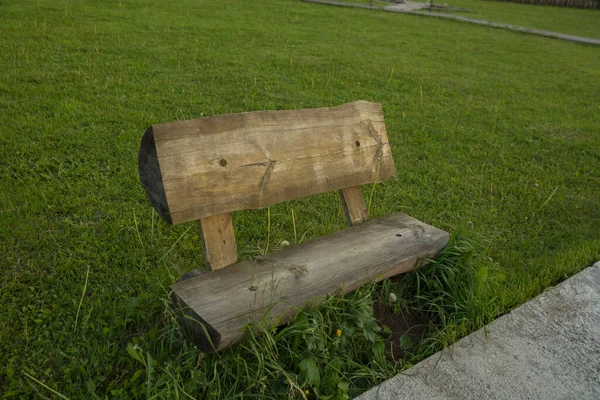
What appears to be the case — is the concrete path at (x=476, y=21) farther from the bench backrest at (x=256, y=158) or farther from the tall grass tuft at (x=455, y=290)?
the tall grass tuft at (x=455, y=290)

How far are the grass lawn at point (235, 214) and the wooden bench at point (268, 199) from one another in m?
0.16

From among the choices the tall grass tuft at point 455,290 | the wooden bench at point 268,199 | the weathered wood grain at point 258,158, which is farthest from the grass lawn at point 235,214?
the weathered wood grain at point 258,158

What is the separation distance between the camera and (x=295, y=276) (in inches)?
95.4

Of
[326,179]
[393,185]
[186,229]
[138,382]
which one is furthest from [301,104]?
[138,382]

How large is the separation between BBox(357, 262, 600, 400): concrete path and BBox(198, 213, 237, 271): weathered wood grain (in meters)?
0.80

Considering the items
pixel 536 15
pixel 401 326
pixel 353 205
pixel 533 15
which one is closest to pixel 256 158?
pixel 353 205

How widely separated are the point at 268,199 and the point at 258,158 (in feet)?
0.62

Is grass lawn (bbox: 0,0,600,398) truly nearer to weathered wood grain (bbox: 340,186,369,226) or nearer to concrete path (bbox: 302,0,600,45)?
weathered wood grain (bbox: 340,186,369,226)

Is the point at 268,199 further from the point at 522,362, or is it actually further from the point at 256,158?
the point at 522,362

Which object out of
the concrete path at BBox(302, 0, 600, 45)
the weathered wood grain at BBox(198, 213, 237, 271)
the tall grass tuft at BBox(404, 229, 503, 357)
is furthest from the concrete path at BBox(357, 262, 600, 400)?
the concrete path at BBox(302, 0, 600, 45)

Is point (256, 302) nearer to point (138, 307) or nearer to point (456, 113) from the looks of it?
point (138, 307)

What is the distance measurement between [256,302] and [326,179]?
2.78 feet

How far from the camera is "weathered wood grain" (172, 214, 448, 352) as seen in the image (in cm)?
212

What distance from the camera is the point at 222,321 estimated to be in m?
2.07
